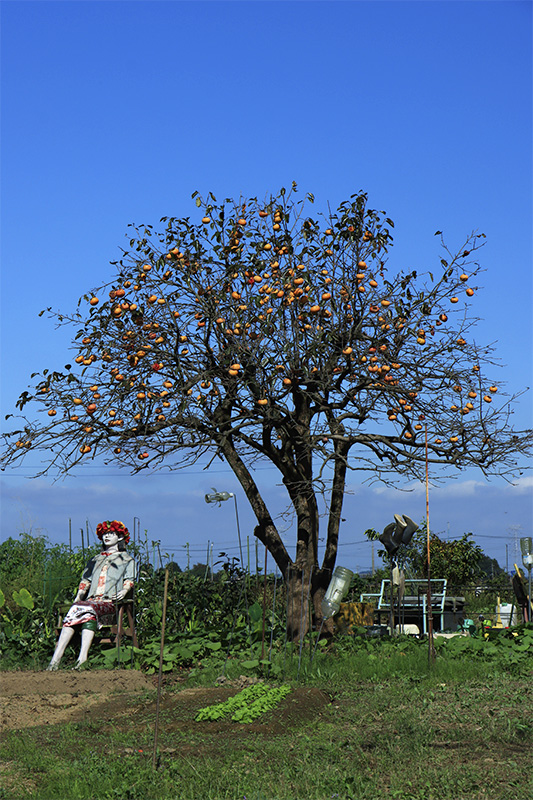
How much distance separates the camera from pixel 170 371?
30.7 ft

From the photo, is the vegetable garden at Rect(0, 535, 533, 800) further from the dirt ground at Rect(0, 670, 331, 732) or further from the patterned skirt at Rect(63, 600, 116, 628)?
the patterned skirt at Rect(63, 600, 116, 628)

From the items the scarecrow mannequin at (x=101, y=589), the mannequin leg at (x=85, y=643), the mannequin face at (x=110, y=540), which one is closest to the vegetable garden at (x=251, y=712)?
the mannequin leg at (x=85, y=643)

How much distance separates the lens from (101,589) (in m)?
9.70

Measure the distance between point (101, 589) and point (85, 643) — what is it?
29.0 inches

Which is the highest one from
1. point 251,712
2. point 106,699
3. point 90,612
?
point 90,612

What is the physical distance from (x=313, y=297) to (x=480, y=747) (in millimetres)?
5059

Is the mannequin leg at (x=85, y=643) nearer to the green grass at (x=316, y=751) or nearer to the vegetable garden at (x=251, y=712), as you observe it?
the vegetable garden at (x=251, y=712)

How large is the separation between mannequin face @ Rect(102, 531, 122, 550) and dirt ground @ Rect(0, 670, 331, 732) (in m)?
1.91

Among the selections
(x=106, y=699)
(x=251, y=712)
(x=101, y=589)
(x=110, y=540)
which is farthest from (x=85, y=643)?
(x=251, y=712)

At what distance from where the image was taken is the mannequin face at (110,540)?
10047mm

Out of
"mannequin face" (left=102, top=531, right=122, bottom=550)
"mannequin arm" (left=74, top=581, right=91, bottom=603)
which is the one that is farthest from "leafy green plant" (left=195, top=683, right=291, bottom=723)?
"mannequin face" (left=102, top=531, right=122, bottom=550)

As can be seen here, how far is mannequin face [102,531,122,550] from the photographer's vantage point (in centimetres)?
1005

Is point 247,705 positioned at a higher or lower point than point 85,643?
lower

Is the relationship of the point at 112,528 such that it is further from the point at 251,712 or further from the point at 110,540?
the point at 251,712
